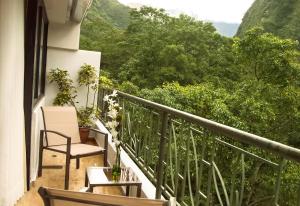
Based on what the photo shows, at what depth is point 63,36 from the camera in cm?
684

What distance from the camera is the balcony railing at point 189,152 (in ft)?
5.10

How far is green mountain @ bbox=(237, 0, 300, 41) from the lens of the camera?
921 inches

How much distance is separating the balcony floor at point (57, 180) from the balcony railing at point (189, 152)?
1.82 feet

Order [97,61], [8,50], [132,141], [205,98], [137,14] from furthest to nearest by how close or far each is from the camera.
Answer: [137,14]
[205,98]
[97,61]
[132,141]
[8,50]

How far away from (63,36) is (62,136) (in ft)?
11.1

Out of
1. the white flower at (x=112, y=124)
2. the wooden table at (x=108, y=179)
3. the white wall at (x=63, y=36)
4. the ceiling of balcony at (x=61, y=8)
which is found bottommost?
the wooden table at (x=108, y=179)

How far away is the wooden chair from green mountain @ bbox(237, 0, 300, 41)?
20.6 meters

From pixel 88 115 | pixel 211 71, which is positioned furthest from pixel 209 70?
pixel 88 115

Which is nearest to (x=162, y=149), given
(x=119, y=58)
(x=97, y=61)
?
(x=97, y=61)

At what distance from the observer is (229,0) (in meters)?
43.2

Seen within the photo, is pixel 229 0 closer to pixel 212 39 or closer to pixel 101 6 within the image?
pixel 101 6

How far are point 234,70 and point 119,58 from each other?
6.65 meters

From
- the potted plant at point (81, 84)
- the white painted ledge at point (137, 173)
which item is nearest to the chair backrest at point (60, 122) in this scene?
the white painted ledge at point (137, 173)

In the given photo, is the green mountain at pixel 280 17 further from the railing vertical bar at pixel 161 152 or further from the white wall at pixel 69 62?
the railing vertical bar at pixel 161 152
